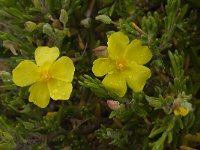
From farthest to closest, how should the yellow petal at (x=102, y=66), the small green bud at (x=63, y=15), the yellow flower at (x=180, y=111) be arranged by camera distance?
the small green bud at (x=63, y=15)
the yellow petal at (x=102, y=66)
the yellow flower at (x=180, y=111)

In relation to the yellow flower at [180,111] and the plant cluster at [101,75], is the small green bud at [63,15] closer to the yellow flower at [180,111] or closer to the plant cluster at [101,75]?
the plant cluster at [101,75]

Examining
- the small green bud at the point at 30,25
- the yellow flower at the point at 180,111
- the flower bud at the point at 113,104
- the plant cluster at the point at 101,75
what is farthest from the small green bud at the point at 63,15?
the yellow flower at the point at 180,111

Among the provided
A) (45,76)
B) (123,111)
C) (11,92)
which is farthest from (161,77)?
(11,92)

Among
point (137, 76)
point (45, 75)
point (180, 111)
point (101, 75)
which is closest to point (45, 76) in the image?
point (45, 75)

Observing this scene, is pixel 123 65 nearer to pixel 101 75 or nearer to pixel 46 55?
pixel 101 75

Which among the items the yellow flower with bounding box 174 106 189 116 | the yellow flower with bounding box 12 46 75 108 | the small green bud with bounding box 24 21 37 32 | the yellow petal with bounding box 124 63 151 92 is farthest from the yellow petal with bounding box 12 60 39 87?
the yellow flower with bounding box 174 106 189 116

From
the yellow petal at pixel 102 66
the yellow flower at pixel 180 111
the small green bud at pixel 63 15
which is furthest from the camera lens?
the small green bud at pixel 63 15

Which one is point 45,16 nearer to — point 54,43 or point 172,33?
point 54,43
